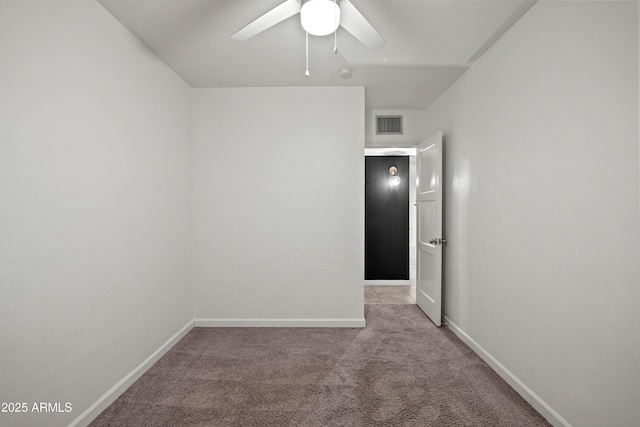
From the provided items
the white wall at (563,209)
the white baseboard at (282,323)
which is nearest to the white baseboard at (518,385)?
the white wall at (563,209)

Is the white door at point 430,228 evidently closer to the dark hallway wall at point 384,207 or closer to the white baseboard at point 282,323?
the white baseboard at point 282,323

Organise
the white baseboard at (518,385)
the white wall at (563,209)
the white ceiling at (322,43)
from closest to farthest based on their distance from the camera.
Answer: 1. the white wall at (563,209)
2. the white baseboard at (518,385)
3. the white ceiling at (322,43)

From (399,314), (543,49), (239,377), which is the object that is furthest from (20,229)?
(399,314)

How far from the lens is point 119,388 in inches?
78.8

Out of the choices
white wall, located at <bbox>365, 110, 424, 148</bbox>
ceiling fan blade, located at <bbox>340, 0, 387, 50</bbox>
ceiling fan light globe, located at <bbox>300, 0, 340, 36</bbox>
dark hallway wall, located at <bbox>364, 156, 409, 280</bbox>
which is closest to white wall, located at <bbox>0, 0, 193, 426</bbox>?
ceiling fan light globe, located at <bbox>300, 0, 340, 36</bbox>

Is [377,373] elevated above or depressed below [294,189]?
below

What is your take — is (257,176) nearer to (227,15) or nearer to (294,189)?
(294,189)

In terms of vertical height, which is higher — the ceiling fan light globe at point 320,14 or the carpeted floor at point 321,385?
the ceiling fan light globe at point 320,14

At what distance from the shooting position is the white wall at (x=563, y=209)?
1.35 metres

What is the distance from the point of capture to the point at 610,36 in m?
1.40

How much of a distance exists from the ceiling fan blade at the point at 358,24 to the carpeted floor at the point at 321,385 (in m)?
2.30

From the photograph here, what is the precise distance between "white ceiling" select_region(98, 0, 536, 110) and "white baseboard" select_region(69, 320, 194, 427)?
2.54m

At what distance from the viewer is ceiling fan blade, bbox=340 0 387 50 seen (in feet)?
5.12

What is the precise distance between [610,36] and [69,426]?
3453mm
